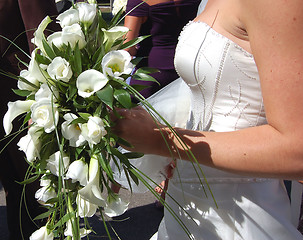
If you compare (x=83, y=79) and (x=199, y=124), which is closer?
(x=83, y=79)

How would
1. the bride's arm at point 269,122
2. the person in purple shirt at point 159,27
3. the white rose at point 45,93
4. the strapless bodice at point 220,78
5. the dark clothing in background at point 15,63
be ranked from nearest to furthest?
the bride's arm at point 269,122
the white rose at point 45,93
the strapless bodice at point 220,78
the dark clothing in background at point 15,63
the person in purple shirt at point 159,27

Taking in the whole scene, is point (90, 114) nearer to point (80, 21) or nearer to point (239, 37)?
point (80, 21)

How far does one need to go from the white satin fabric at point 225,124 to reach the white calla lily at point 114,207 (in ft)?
0.65

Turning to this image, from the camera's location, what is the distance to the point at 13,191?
2.67 meters

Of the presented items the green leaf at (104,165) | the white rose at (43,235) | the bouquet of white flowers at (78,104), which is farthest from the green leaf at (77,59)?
the white rose at (43,235)

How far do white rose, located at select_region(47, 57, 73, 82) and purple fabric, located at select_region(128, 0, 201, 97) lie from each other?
1.80 metres

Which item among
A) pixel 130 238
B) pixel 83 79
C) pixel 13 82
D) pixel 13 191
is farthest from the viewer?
pixel 130 238

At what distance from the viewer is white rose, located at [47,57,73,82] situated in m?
0.97

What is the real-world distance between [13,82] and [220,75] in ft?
5.33

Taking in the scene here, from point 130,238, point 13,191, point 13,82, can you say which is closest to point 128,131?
point 13,82

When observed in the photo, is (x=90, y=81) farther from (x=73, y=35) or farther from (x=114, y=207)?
(x=114, y=207)

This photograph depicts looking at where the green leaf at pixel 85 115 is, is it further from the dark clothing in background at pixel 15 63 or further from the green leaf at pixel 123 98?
the dark clothing in background at pixel 15 63

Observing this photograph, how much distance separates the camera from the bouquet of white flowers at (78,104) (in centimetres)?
95

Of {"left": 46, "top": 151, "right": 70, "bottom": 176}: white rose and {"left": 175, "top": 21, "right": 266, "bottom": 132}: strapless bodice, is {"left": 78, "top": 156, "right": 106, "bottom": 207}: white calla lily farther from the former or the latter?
{"left": 175, "top": 21, "right": 266, "bottom": 132}: strapless bodice
